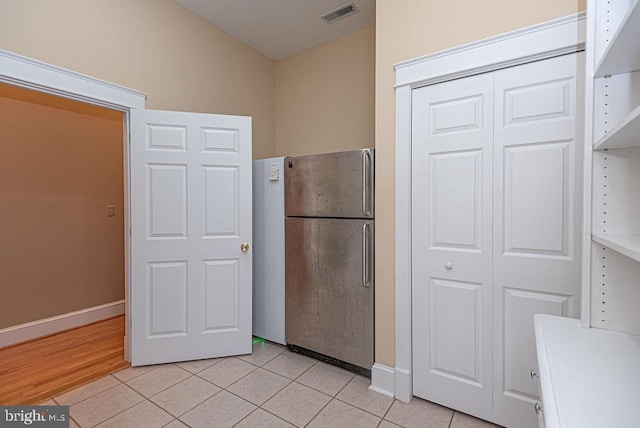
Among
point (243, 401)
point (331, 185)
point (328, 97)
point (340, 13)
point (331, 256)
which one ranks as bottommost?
point (243, 401)

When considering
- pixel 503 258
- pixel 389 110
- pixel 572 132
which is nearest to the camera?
pixel 572 132

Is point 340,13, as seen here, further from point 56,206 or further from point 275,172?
point 56,206

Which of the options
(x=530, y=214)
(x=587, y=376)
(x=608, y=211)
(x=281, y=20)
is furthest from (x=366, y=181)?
(x=281, y=20)

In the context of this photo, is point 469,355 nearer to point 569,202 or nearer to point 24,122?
point 569,202

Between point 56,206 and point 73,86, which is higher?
point 73,86

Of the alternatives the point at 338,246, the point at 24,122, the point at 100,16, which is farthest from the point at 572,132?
the point at 24,122

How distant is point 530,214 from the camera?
1605 millimetres

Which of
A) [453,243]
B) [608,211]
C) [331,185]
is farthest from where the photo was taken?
[331,185]

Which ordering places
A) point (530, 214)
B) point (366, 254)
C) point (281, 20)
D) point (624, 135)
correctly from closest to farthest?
point (624, 135), point (530, 214), point (366, 254), point (281, 20)

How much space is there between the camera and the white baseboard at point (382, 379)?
2.01 m

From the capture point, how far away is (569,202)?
1512 mm

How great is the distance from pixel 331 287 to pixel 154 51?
7.78 feet

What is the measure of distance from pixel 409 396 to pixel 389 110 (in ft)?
6.11

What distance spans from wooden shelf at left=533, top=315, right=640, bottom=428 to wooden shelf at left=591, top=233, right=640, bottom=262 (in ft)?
1.10
